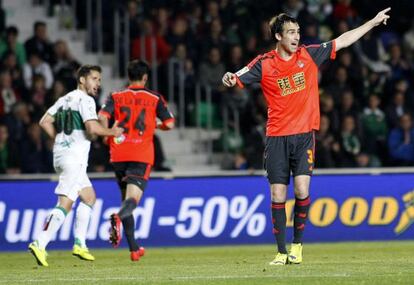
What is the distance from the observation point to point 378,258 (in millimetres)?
14141

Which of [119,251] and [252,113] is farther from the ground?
[252,113]

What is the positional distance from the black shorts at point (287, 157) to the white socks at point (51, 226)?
8.85 feet

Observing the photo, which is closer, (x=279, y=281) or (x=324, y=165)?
(x=279, y=281)

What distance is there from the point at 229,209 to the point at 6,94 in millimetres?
4916

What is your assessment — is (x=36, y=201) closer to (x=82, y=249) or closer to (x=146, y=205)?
(x=146, y=205)

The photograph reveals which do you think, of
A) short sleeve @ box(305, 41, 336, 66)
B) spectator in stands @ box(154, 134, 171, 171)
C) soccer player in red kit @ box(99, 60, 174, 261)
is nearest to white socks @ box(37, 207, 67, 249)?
soccer player in red kit @ box(99, 60, 174, 261)

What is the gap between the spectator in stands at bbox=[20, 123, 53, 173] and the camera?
20.8 m

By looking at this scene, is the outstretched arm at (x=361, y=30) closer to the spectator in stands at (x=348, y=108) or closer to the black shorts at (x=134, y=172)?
the black shorts at (x=134, y=172)

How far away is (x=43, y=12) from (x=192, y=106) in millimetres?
3563

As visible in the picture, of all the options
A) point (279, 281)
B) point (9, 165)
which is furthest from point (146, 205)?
point (279, 281)

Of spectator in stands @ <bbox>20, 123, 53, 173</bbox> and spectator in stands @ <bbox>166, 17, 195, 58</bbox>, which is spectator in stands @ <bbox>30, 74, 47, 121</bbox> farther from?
spectator in stands @ <bbox>166, 17, 195, 58</bbox>

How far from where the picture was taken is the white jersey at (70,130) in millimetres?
14539

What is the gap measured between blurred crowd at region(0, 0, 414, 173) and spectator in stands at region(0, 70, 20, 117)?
0.02m

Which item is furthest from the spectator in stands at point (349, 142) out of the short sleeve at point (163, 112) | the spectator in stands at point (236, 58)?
the short sleeve at point (163, 112)
